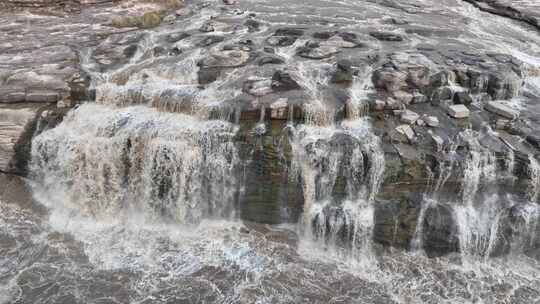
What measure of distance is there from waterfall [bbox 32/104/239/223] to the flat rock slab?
920cm

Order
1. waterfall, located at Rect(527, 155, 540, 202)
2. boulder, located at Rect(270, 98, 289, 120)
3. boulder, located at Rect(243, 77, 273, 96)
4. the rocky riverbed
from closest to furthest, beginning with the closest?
1. the rocky riverbed
2. waterfall, located at Rect(527, 155, 540, 202)
3. boulder, located at Rect(270, 98, 289, 120)
4. boulder, located at Rect(243, 77, 273, 96)

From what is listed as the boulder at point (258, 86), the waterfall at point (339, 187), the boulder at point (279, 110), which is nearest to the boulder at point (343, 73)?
the boulder at point (258, 86)

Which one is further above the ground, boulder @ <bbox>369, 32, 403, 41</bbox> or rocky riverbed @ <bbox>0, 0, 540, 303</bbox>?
boulder @ <bbox>369, 32, 403, 41</bbox>

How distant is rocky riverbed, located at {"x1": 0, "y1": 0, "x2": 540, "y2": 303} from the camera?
12.3m

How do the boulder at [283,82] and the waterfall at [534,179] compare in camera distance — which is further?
the boulder at [283,82]

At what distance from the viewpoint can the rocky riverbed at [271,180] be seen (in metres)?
12.3

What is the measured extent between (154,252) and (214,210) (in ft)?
7.67

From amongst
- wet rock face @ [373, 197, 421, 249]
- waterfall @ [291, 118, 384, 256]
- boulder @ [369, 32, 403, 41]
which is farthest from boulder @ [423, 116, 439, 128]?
boulder @ [369, 32, 403, 41]

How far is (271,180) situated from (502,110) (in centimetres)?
856

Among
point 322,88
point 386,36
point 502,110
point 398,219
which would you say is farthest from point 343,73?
point 398,219

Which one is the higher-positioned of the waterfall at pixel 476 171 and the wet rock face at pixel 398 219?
the waterfall at pixel 476 171

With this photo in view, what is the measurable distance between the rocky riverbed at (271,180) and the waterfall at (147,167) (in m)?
0.05

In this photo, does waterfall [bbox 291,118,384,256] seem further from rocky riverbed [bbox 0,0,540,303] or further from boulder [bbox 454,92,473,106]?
boulder [bbox 454,92,473,106]

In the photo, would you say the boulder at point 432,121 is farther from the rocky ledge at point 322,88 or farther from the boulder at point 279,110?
the boulder at point 279,110
